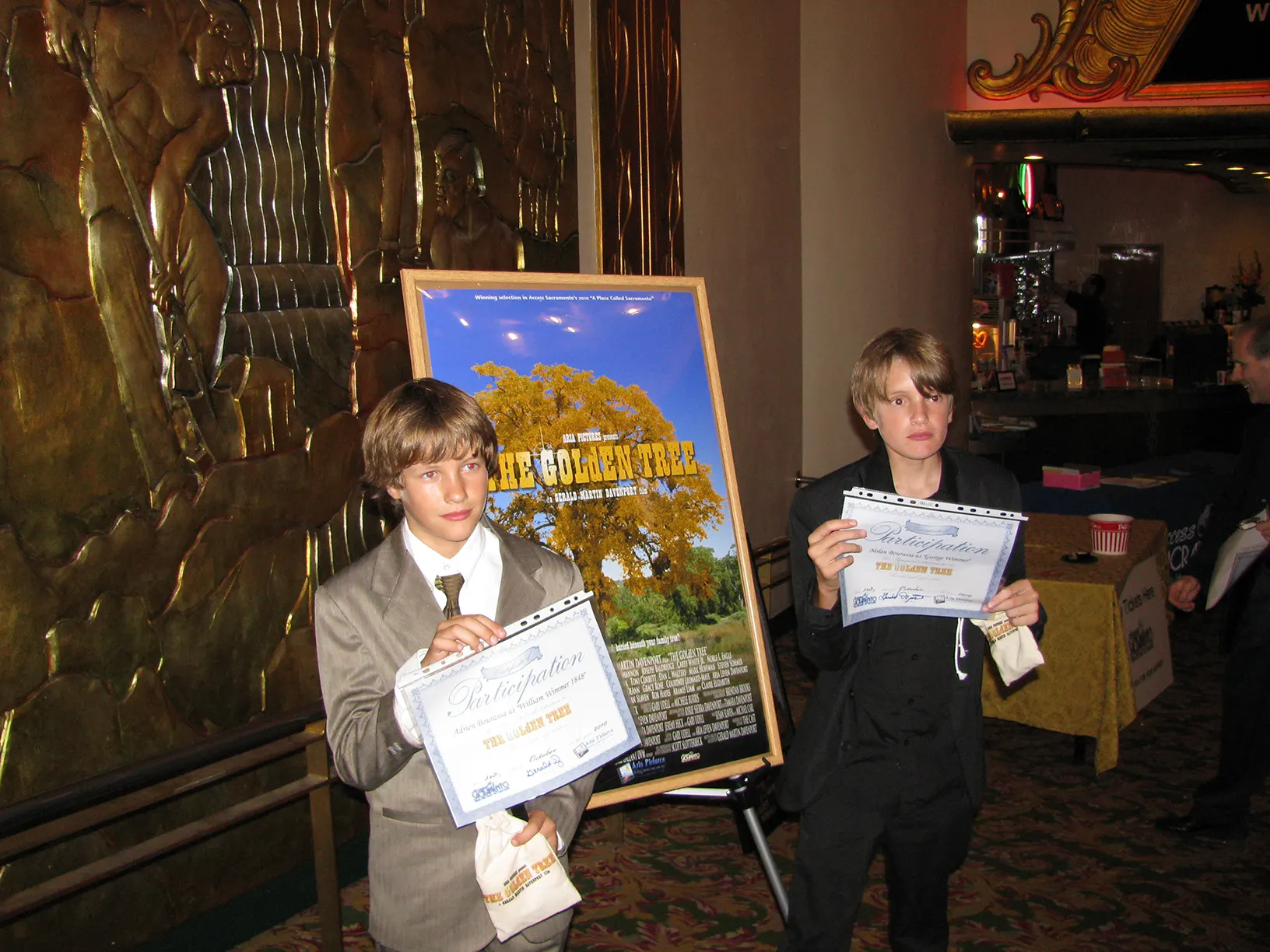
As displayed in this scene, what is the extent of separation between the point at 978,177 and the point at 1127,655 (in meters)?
6.24

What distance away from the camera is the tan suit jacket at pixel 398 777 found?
1.70 meters

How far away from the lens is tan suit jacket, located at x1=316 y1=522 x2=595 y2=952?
170 centimetres

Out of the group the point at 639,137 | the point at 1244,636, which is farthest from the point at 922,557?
the point at 639,137

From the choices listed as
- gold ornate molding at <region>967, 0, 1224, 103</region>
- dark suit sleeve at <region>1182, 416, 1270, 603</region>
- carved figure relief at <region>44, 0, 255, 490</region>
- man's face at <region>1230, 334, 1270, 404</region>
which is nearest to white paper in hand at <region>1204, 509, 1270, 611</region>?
dark suit sleeve at <region>1182, 416, 1270, 603</region>

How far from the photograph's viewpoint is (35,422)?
2193 mm

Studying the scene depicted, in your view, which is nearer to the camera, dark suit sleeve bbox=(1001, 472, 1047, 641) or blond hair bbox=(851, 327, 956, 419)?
blond hair bbox=(851, 327, 956, 419)

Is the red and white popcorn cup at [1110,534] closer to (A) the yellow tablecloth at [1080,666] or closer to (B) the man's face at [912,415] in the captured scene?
(A) the yellow tablecloth at [1080,666]

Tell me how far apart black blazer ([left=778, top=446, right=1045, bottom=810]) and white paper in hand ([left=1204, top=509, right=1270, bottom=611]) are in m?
1.33

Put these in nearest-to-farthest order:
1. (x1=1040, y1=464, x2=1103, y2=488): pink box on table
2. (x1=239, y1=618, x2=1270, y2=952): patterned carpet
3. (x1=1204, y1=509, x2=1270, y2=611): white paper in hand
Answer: (x1=239, y1=618, x2=1270, y2=952): patterned carpet < (x1=1204, y1=509, x2=1270, y2=611): white paper in hand < (x1=1040, y1=464, x2=1103, y2=488): pink box on table

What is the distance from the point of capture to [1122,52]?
25.1 ft

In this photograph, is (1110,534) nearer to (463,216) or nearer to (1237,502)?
(1237,502)

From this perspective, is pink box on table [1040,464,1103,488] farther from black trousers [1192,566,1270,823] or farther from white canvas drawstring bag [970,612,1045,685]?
white canvas drawstring bag [970,612,1045,685]

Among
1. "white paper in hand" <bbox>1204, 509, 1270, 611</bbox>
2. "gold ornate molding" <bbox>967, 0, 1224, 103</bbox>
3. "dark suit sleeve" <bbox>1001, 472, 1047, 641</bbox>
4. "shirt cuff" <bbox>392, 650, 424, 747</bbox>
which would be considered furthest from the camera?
"gold ornate molding" <bbox>967, 0, 1224, 103</bbox>

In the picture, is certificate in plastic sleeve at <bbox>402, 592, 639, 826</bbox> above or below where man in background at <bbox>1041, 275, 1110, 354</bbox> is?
below
